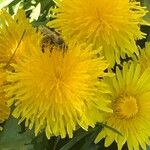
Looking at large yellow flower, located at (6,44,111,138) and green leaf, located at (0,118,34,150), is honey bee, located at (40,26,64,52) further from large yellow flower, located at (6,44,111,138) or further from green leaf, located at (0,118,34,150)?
green leaf, located at (0,118,34,150)

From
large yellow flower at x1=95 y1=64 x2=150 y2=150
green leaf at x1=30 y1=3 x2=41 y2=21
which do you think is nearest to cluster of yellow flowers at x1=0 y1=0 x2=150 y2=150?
large yellow flower at x1=95 y1=64 x2=150 y2=150

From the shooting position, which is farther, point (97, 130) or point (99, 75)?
point (97, 130)

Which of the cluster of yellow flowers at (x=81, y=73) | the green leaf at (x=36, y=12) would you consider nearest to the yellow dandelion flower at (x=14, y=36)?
the cluster of yellow flowers at (x=81, y=73)

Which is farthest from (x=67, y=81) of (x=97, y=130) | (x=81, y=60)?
(x=97, y=130)

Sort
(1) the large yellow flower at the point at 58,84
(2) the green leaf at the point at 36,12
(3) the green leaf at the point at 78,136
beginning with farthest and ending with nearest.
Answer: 1. (2) the green leaf at the point at 36,12
2. (3) the green leaf at the point at 78,136
3. (1) the large yellow flower at the point at 58,84

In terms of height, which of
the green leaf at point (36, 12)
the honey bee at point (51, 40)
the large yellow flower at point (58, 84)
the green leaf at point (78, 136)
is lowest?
the green leaf at point (78, 136)

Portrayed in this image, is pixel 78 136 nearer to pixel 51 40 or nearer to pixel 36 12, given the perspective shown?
pixel 51 40

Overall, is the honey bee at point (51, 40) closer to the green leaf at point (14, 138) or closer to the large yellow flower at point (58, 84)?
the large yellow flower at point (58, 84)

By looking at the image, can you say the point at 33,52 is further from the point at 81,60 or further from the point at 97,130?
Answer: the point at 97,130
